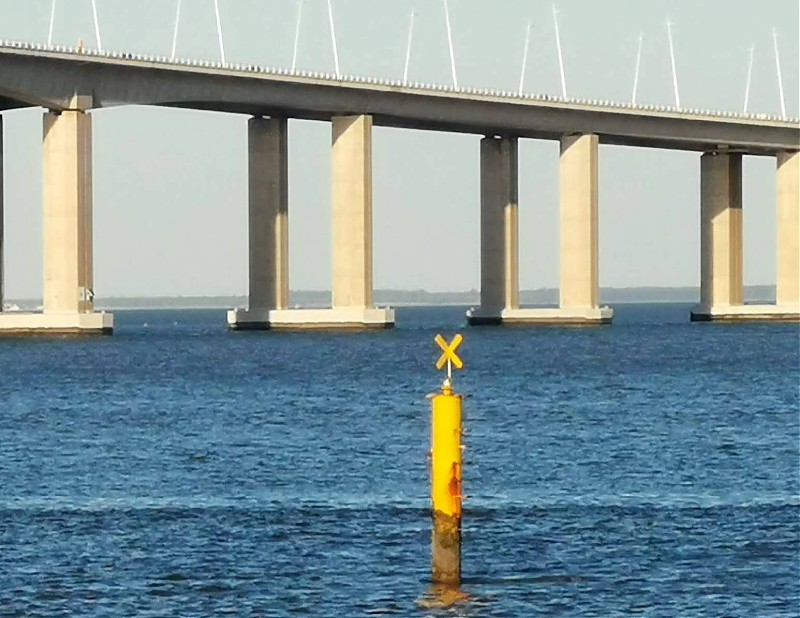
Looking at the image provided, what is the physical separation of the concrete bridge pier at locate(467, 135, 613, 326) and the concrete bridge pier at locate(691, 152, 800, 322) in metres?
13.2

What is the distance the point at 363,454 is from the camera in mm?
52688

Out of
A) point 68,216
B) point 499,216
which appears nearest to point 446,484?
point 68,216

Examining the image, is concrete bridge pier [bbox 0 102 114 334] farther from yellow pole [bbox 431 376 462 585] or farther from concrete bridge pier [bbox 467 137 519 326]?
yellow pole [bbox 431 376 462 585]

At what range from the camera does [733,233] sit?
6447 inches

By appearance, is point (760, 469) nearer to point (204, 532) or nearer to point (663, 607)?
point (204, 532)

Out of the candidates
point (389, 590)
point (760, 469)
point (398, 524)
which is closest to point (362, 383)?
point (760, 469)

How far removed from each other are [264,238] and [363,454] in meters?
85.3

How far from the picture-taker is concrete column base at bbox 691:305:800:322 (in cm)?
16650

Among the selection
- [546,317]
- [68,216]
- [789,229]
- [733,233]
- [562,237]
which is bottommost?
[546,317]

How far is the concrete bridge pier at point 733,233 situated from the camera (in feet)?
537

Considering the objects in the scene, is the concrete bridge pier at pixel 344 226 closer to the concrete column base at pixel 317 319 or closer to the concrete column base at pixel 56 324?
the concrete column base at pixel 317 319

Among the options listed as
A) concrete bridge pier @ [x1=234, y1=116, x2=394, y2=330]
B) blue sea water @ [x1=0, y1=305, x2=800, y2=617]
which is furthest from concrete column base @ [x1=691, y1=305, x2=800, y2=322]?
blue sea water @ [x1=0, y1=305, x2=800, y2=617]

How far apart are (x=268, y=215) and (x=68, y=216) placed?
21692mm

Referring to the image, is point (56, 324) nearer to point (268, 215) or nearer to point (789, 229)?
point (268, 215)
